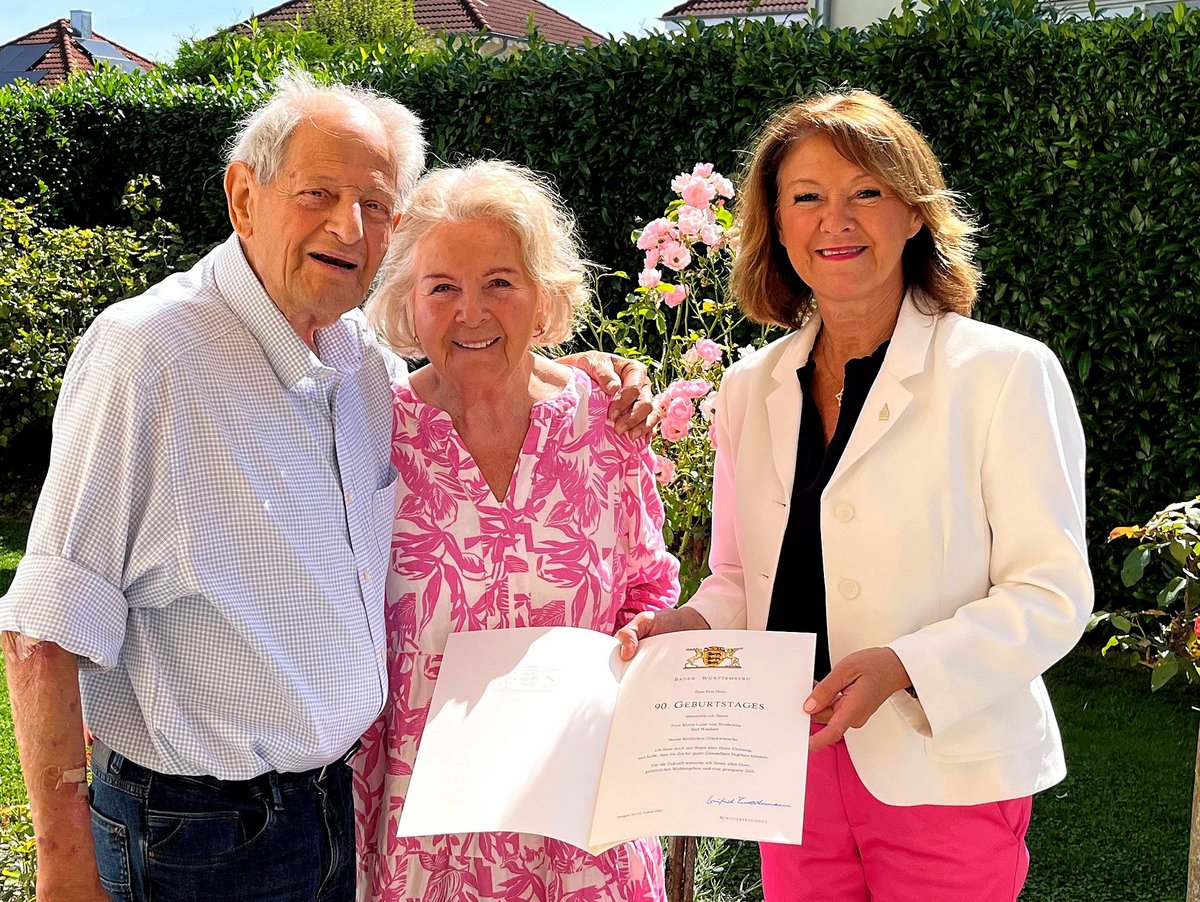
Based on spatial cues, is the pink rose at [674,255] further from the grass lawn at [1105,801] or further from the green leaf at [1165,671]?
the grass lawn at [1105,801]

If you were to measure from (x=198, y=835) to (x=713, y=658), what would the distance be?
888 millimetres

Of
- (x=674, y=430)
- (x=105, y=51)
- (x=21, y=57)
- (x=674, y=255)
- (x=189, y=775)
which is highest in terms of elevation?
(x=105, y=51)

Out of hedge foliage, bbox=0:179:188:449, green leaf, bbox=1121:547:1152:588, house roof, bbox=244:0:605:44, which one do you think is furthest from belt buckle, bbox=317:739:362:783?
house roof, bbox=244:0:605:44

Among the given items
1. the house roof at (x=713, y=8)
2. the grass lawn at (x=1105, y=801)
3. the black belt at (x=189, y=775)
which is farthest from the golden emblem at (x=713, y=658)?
the house roof at (x=713, y=8)

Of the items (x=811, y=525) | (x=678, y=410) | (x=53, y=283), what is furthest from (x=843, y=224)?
(x=53, y=283)

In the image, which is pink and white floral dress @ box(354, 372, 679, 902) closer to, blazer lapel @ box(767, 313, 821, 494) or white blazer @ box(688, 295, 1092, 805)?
blazer lapel @ box(767, 313, 821, 494)

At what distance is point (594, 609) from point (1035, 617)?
2.74ft

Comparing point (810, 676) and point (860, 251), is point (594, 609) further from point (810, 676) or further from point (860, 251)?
point (860, 251)

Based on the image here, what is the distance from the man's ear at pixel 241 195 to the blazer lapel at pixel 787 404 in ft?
3.40

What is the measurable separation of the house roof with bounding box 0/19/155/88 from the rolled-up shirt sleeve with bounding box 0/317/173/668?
26108mm

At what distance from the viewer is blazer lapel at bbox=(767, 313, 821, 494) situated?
7.18 ft

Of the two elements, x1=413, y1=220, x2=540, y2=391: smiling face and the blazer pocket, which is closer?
the blazer pocket

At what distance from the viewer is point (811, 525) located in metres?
2.14

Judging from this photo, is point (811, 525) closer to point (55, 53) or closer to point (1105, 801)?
point (1105, 801)
